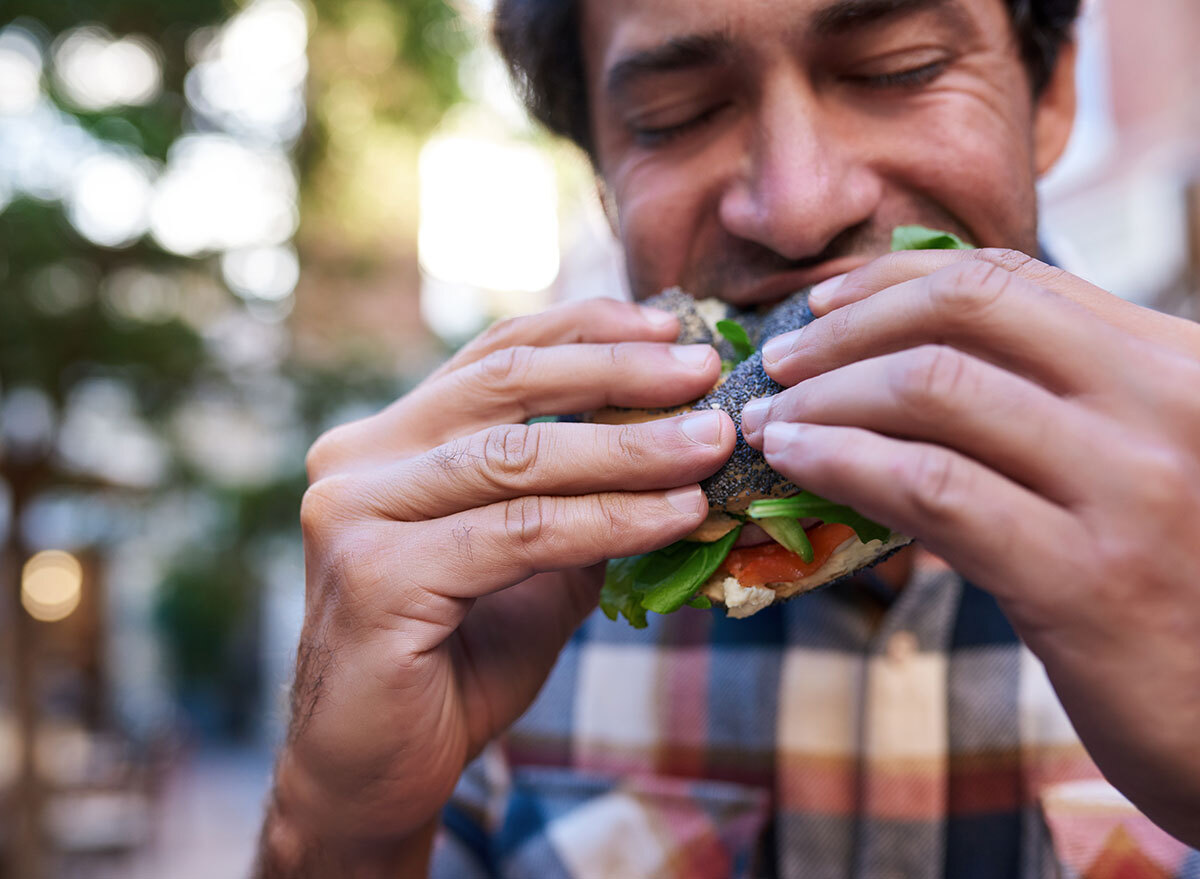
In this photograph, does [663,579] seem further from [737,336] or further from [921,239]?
[921,239]

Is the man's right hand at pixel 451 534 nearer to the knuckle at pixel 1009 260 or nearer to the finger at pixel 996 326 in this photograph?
the finger at pixel 996 326

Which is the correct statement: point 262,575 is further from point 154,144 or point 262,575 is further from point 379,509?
point 379,509

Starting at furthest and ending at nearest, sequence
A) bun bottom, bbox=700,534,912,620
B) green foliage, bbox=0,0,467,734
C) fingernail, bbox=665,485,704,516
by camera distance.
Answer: green foliage, bbox=0,0,467,734, bun bottom, bbox=700,534,912,620, fingernail, bbox=665,485,704,516

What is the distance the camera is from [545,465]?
145 cm

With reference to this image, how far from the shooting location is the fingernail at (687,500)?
4.66ft

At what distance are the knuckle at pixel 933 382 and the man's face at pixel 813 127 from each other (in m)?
0.75

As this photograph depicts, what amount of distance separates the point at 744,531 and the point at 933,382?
2.56 ft

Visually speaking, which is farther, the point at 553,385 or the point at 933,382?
the point at 553,385

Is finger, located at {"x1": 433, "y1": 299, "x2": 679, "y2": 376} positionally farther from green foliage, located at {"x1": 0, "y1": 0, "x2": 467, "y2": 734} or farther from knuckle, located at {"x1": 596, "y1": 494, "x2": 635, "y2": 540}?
green foliage, located at {"x1": 0, "y1": 0, "x2": 467, "y2": 734}

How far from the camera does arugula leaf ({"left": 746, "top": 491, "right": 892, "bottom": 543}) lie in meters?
1.46

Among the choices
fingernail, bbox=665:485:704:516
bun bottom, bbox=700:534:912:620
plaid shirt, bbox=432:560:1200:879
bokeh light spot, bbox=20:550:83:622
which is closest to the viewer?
fingernail, bbox=665:485:704:516

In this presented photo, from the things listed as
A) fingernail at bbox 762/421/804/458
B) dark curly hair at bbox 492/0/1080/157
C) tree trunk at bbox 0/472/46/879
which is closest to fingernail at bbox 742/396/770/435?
fingernail at bbox 762/421/804/458

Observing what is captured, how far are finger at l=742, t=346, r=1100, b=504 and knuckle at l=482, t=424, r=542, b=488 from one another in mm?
595

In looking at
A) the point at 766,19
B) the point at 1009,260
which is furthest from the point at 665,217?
the point at 1009,260
